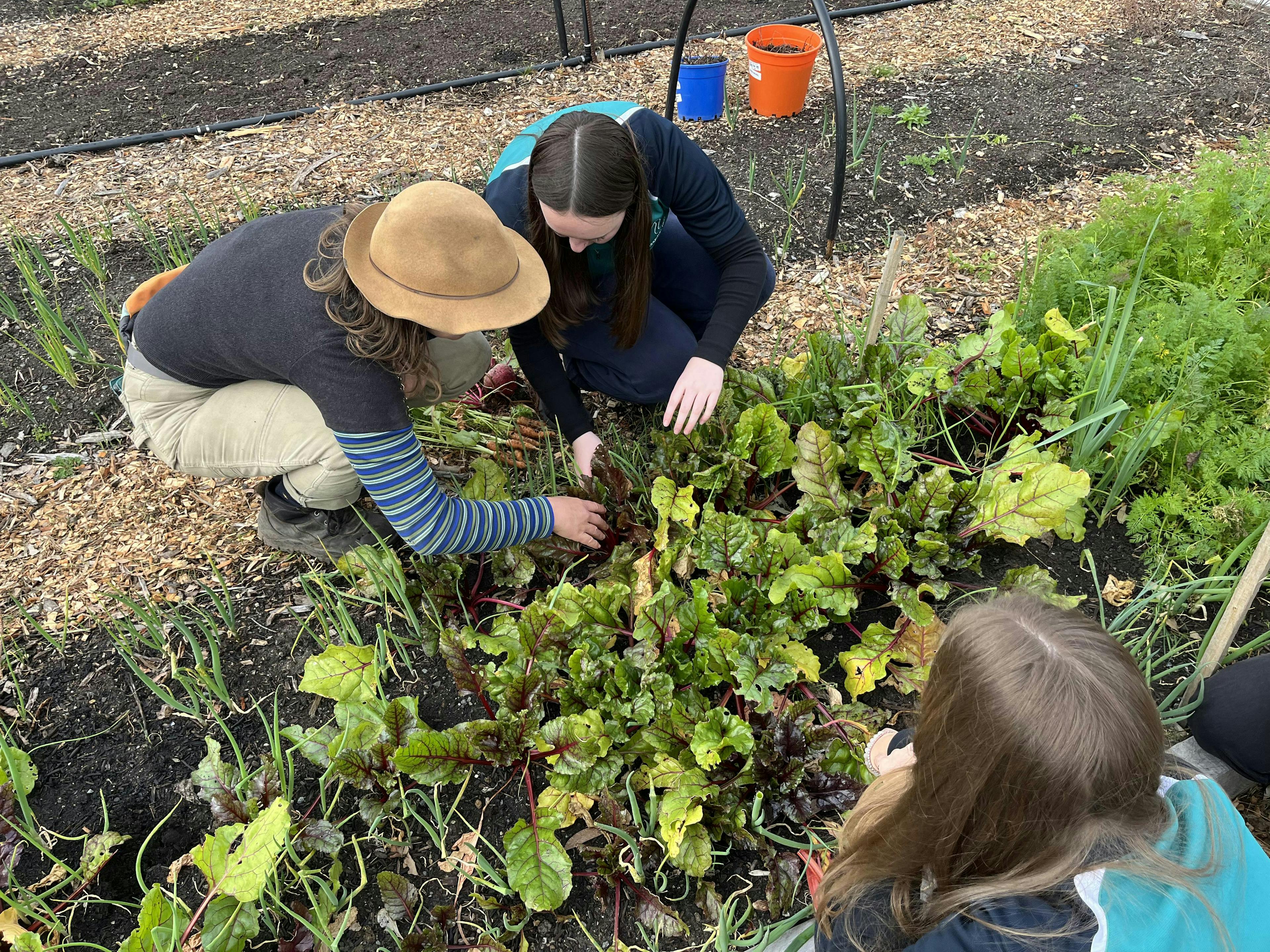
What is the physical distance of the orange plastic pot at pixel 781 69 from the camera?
10.9ft

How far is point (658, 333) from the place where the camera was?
2148 mm

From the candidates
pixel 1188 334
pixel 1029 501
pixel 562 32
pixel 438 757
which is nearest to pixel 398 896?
pixel 438 757

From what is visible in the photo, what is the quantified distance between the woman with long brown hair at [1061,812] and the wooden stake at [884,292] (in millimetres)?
1181

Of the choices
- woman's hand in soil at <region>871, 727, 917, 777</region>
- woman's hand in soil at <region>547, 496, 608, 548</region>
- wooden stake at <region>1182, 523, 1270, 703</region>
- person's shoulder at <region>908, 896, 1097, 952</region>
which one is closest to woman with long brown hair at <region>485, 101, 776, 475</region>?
woman's hand in soil at <region>547, 496, 608, 548</region>

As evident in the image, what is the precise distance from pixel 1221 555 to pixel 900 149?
220 cm

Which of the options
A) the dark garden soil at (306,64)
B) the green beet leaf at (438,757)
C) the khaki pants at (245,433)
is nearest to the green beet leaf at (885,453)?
the khaki pants at (245,433)

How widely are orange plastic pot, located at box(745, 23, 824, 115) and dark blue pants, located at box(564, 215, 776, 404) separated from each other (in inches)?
60.1

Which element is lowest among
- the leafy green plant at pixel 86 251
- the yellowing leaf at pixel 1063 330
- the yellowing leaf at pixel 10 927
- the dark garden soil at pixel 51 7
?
the yellowing leaf at pixel 10 927

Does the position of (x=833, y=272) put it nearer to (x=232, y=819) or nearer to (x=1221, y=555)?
(x=1221, y=555)

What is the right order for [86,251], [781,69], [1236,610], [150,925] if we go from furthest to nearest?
[781,69] → [86,251] → [1236,610] → [150,925]

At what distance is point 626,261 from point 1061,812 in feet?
4.57

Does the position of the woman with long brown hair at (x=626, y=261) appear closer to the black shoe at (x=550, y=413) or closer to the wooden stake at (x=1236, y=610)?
the black shoe at (x=550, y=413)

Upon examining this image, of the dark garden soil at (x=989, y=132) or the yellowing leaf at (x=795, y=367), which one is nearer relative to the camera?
the yellowing leaf at (x=795, y=367)

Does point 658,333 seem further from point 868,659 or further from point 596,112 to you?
point 868,659
